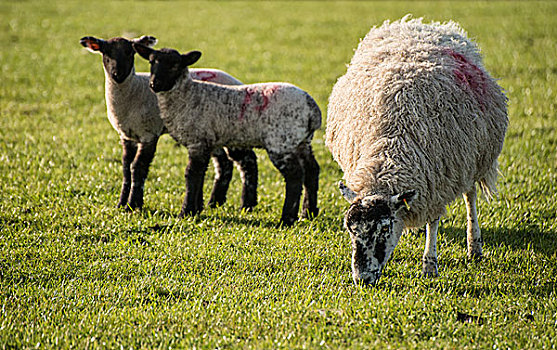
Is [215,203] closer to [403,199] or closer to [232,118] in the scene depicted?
[232,118]

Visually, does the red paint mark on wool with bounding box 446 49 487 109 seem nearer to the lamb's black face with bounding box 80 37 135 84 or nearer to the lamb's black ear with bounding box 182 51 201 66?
the lamb's black ear with bounding box 182 51 201 66

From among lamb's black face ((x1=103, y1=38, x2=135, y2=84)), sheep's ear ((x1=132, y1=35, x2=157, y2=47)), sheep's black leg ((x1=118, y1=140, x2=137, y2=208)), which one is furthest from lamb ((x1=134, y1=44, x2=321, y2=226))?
sheep's black leg ((x1=118, y1=140, x2=137, y2=208))

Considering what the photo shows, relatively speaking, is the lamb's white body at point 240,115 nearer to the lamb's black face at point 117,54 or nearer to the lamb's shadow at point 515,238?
the lamb's black face at point 117,54

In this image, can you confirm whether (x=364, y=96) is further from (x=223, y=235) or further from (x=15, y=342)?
(x=15, y=342)

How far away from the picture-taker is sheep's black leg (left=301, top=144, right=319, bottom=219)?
746cm

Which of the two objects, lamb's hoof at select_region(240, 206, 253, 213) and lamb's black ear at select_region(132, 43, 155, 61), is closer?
lamb's black ear at select_region(132, 43, 155, 61)

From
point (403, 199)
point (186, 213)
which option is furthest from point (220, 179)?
point (403, 199)

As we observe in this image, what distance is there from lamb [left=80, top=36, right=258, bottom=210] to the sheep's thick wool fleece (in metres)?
1.78

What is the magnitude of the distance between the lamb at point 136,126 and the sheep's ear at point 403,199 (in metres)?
3.01

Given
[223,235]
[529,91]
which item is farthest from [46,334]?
[529,91]

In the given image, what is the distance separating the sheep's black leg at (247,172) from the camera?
7.84m

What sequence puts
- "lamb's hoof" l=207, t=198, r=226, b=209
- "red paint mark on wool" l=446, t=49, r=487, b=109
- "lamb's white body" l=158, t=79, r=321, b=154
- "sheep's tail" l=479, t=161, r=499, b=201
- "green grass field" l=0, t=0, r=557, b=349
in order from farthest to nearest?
"lamb's hoof" l=207, t=198, r=226, b=209 < "lamb's white body" l=158, t=79, r=321, b=154 < "sheep's tail" l=479, t=161, r=499, b=201 < "red paint mark on wool" l=446, t=49, r=487, b=109 < "green grass field" l=0, t=0, r=557, b=349

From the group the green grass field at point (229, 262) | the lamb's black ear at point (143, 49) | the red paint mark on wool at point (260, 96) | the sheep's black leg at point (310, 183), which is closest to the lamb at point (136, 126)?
the lamb's black ear at point (143, 49)

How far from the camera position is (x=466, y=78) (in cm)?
604
